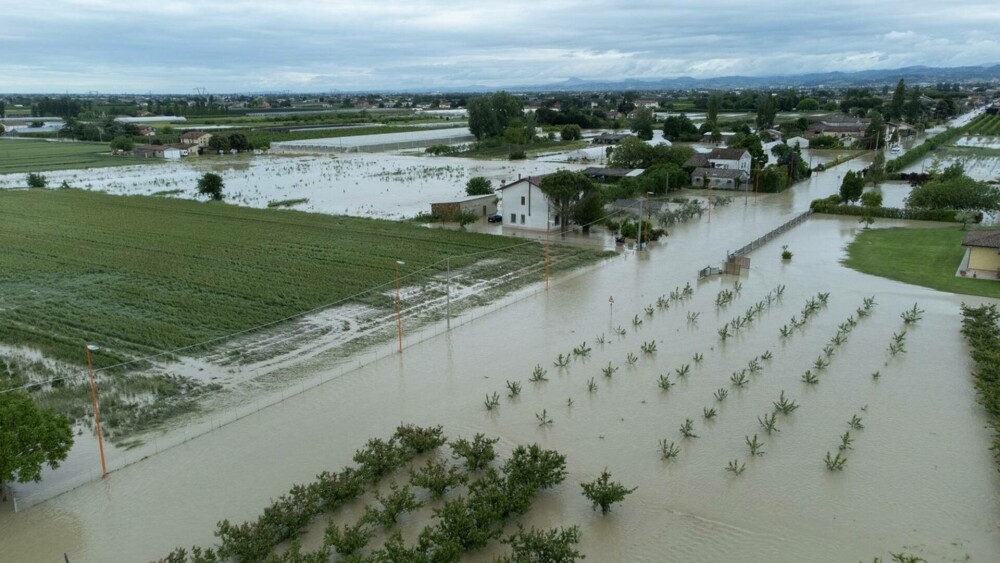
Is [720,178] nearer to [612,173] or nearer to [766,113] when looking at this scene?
[612,173]

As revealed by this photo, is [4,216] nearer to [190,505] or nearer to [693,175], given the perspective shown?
[190,505]

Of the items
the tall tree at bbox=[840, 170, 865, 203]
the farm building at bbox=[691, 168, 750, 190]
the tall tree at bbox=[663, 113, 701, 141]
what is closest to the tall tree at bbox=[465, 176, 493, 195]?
the farm building at bbox=[691, 168, 750, 190]

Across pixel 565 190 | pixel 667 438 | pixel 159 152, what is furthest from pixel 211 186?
pixel 667 438

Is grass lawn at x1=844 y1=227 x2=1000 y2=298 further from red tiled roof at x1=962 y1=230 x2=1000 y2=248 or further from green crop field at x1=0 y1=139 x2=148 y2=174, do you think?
green crop field at x1=0 y1=139 x2=148 y2=174

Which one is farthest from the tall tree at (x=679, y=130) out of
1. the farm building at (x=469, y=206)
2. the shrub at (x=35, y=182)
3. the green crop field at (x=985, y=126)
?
the shrub at (x=35, y=182)

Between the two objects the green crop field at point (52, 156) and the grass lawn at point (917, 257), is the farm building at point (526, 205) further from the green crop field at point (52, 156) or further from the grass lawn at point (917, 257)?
the green crop field at point (52, 156)
